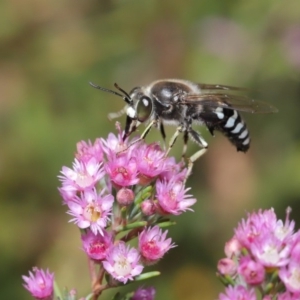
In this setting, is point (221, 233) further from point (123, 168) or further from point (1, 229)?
point (123, 168)

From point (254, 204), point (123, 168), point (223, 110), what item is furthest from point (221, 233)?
point (123, 168)

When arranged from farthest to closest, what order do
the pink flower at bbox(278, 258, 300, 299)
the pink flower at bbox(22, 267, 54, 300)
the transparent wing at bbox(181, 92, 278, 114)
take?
the transparent wing at bbox(181, 92, 278, 114)
the pink flower at bbox(22, 267, 54, 300)
the pink flower at bbox(278, 258, 300, 299)

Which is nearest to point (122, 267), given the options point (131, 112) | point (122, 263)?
point (122, 263)

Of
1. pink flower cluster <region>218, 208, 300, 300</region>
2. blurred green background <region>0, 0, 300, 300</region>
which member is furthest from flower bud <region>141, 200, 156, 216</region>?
blurred green background <region>0, 0, 300, 300</region>

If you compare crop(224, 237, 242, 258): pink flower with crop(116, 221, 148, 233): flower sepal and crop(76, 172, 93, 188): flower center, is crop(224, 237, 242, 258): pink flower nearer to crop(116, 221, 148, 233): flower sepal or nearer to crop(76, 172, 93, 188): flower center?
crop(116, 221, 148, 233): flower sepal

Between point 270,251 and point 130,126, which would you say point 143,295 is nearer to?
point 270,251

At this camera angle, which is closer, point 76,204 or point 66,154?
point 76,204
